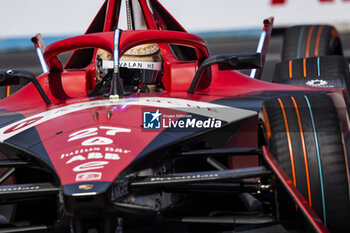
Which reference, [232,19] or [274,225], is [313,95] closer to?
[274,225]

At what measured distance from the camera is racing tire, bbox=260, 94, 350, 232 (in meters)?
2.56

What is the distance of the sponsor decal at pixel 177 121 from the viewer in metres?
2.79

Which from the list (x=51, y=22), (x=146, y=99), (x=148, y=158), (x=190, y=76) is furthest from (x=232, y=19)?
(x=148, y=158)

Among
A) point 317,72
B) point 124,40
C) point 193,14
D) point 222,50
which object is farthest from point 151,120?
point 222,50

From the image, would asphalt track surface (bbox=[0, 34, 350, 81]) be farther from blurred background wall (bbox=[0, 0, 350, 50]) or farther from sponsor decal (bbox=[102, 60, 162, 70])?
sponsor decal (bbox=[102, 60, 162, 70])

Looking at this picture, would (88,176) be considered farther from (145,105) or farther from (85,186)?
(145,105)

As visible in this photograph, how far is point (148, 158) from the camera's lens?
8.43ft

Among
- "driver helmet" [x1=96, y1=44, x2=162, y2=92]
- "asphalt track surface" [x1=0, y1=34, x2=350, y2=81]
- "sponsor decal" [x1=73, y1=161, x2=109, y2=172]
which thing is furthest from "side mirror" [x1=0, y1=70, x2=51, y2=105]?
"asphalt track surface" [x1=0, y1=34, x2=350, y2=81]

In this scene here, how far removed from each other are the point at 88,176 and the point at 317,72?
2716 millimetres

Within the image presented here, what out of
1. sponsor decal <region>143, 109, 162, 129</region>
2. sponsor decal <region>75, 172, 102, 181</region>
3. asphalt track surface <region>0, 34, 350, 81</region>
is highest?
sponsor decal <region>143, 109, 162, 129</region>

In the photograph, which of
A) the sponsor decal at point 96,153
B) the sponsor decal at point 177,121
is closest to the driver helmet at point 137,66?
the sponsor decal at point 177,121

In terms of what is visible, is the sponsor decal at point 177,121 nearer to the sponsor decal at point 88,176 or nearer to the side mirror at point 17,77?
the sponsor decal at point 88,176

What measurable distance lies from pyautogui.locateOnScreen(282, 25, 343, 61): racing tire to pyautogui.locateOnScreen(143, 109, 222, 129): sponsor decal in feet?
10.2

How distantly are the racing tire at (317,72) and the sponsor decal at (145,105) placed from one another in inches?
60.6
